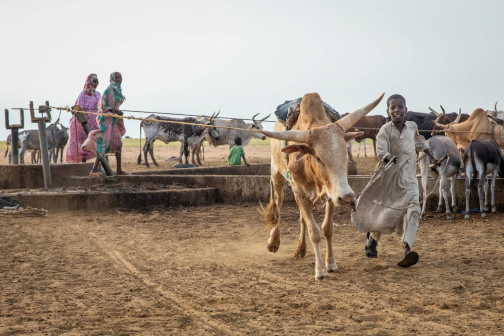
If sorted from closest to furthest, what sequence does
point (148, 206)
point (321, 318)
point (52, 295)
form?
point (321, 318)
point (52, 295)
point (148, 206)

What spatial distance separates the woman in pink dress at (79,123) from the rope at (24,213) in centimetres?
471

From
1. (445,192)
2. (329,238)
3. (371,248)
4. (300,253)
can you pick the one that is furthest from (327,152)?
(445,192)

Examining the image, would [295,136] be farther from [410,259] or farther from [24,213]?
[24,213]

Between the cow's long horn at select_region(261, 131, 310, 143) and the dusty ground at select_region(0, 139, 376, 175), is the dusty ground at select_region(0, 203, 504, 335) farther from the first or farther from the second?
the dusty ground at select_region(0, 139, 376, 175)

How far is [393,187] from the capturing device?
21.8ft

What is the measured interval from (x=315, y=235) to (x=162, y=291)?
1.70 meters

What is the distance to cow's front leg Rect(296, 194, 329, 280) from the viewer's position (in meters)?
6.00

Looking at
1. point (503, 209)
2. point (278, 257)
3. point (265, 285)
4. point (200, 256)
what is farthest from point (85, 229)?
point (503, 209)

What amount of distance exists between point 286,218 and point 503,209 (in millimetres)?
3809

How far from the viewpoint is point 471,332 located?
4258mm

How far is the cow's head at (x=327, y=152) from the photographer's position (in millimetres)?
5648

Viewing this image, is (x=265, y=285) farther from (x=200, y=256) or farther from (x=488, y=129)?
(x=488, y=129)

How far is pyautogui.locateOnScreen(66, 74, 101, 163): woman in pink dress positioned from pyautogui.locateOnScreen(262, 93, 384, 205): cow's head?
367 inches

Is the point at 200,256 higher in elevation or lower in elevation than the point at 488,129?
lower
